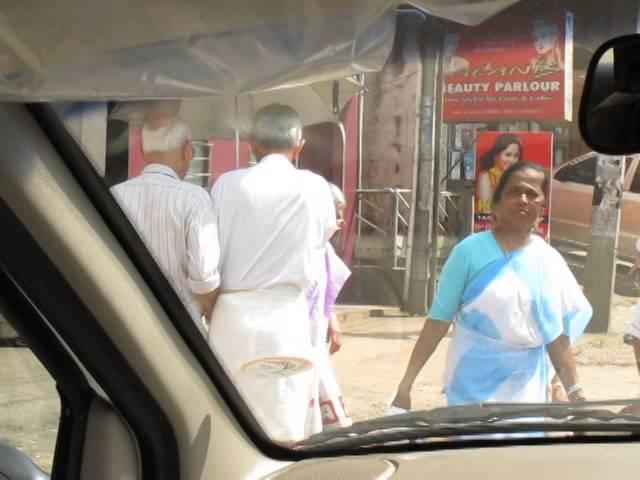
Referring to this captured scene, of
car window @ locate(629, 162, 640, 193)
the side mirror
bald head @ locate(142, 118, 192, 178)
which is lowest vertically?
car window @ locate(629, 162, 640, 193)

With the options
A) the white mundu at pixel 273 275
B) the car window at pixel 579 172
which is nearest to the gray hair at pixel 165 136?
the white mundu at pixel 273 275

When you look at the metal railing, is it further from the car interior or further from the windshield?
the car interior

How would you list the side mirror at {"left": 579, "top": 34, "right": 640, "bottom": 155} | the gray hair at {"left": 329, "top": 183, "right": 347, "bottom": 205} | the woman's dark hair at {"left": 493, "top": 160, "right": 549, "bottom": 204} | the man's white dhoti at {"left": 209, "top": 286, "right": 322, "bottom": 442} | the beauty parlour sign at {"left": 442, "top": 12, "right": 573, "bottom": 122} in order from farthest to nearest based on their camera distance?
the woman's dark hair at {"left": 493, "top": 160, "right": 549, "bottom": 204}
the gray hair at {"left": 329, "top": 183, "right": 347, "bottom": 205}
the man's white dhoti at {"left": 209, "top": 286, "right": 322, "bottom": 442}
the beauty parlour sign at {"left": 442, "top": 12, "right": 573, "bottom": 122}
the side mirror at {"left": 579, "top": 34, "right": 640, "bottom": 155}

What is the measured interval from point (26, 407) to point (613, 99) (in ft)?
5.88

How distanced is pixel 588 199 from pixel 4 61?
2.07 metres

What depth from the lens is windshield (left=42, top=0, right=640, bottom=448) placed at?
2705 millimetres

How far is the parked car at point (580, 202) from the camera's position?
3.25 metres

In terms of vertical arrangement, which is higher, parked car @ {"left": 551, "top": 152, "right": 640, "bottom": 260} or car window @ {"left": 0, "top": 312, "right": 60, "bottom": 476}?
parked car @ {"left": 551, "top": 152, "right": 640, "bottom": 260}

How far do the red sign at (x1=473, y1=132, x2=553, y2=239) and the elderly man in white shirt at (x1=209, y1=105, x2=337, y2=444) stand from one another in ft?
1.64

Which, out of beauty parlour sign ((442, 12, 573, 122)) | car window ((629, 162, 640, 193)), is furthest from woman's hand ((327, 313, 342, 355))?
car window ((629, 162, 640, 193))

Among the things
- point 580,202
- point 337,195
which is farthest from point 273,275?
point 580,202

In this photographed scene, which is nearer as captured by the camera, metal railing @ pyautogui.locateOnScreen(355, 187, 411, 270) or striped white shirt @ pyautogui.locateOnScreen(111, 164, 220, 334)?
striped white shirt @ pyautogui.locateOnScreen(111, 164, 220, 334)

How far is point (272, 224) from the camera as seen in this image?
320cm

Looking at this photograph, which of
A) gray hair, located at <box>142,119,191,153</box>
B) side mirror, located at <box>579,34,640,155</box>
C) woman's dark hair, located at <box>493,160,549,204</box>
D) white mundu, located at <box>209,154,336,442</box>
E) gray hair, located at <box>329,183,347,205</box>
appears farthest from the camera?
woman's dark hair, located at <box>493,160,549,204</box>
